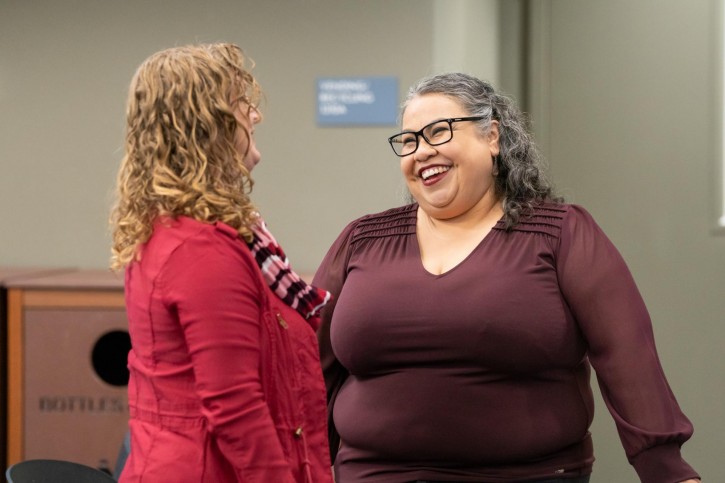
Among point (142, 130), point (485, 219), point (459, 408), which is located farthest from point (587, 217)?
point (142, 130)

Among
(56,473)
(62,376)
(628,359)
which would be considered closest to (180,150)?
(56,473)

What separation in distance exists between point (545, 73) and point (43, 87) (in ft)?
5.38

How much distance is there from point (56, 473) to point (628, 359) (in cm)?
104

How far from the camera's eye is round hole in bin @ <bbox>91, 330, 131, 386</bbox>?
2.72 m

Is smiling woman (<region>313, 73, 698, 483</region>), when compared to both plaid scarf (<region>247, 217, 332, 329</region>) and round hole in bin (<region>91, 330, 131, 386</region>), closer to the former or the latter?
plaid scarf (<region>247, 217, 332, 329</region>)

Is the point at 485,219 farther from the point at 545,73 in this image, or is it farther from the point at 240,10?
the point at 240,10

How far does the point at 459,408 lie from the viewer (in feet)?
5.65

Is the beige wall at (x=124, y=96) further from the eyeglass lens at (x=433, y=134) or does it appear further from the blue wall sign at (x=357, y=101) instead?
the eyeglass lens at (x=433, y=134)

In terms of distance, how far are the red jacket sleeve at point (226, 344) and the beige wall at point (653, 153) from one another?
1.81m

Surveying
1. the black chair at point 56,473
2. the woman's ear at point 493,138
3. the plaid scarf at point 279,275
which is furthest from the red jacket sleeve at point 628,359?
the black chair at point 56,473

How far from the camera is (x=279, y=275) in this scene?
1364 mm

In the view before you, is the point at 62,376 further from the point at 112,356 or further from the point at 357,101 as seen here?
the point at 357,101

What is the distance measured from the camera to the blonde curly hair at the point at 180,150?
1.28 meters

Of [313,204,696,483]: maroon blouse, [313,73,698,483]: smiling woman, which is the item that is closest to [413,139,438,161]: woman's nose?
[313,73,698,483]: smiling woman
